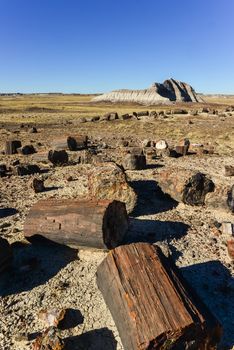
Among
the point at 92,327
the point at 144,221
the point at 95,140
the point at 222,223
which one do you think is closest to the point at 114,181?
the point at 144,221

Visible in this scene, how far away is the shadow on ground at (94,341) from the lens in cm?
431

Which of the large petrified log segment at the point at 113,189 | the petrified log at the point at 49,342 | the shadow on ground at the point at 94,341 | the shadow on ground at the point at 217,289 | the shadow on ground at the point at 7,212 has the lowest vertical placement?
the shadow on ground at the point at 94,341

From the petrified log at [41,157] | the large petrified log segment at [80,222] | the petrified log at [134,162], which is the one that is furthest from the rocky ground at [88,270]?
the petrified log at [41,157]

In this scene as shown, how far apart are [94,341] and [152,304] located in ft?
3.40

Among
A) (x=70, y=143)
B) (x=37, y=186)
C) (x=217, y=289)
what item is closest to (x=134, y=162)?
(x=37, y=186)

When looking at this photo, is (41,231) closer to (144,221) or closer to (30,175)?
(144,221)

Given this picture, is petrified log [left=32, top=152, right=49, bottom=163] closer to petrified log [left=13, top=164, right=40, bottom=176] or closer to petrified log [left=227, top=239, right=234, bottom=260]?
petrified log [left=13, top=164, right=40, bottom=176]

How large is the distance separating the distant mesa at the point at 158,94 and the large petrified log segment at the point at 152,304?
64265mm

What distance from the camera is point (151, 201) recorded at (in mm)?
8992

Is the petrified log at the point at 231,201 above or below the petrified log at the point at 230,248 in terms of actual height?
above

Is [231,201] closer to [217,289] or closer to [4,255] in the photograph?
[217,289]

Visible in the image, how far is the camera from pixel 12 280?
5691 mm

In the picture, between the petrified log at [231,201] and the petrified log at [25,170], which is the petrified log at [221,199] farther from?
the petrified log at [25,170]

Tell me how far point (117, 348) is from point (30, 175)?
27.9 feet
